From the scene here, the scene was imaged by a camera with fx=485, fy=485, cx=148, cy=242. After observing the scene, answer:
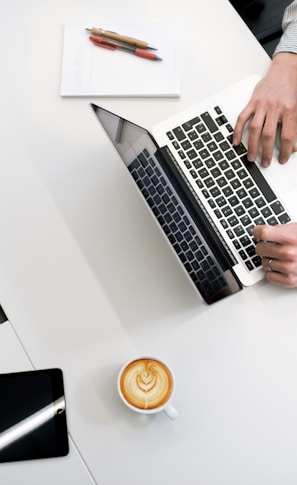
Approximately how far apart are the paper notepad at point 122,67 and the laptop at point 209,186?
0.11 metres

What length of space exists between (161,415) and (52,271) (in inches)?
12.7

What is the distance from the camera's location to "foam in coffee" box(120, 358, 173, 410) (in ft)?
→ 2.63

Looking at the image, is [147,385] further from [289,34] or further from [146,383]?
[289,34]

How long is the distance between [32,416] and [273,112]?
70cm

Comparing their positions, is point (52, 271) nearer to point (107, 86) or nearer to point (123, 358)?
point (123, 358)

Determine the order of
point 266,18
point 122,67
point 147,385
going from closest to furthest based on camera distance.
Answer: point 147,385, point 122,67, point 266,18

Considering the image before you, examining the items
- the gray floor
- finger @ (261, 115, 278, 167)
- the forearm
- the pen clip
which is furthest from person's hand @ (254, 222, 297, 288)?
the gray floor

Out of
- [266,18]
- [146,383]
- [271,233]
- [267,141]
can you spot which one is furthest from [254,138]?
[266,18]

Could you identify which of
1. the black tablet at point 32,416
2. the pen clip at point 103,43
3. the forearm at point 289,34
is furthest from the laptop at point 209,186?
the black tablet at point 32,416

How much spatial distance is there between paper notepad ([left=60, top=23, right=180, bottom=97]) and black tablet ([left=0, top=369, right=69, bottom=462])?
55 cm

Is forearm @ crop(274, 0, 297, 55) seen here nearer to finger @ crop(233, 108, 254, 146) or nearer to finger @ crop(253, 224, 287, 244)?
finger @ crop(233, 108, 254, 146)

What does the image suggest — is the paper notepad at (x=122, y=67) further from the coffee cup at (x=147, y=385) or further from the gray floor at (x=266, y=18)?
the coffee cup at (x=147, y=385)

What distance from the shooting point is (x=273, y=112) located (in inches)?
35.3

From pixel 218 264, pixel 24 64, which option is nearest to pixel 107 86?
pixel 24 64
